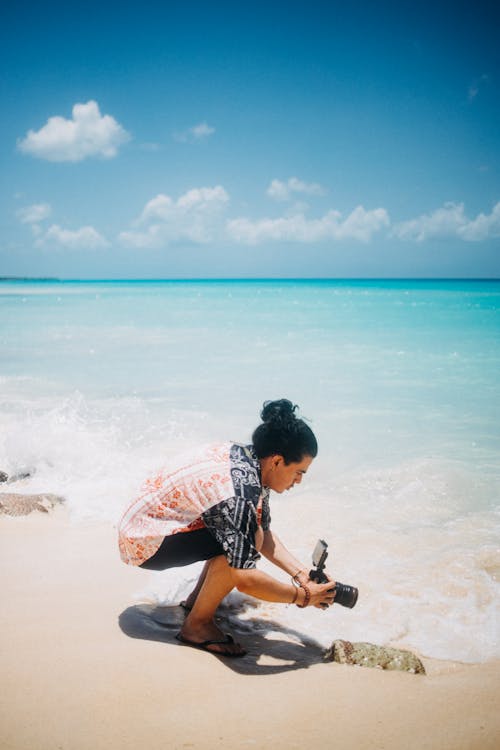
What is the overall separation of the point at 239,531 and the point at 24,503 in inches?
95.0

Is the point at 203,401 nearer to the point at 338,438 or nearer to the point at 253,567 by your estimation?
the point at 338,438

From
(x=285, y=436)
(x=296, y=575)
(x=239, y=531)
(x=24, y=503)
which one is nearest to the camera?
(x=239, y=531)

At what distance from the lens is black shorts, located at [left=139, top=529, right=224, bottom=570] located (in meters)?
2.22

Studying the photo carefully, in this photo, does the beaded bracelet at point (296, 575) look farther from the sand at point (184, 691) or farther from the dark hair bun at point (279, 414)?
the dark hair bun at point (279, 414)

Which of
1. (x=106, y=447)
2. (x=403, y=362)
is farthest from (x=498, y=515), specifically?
(x=403, y=362)

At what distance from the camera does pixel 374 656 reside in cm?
225

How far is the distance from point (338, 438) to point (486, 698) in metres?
4.28

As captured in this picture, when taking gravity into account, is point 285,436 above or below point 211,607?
above

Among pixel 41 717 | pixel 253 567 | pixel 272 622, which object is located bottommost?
pixel 272 622

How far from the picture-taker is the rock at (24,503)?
3.63 m

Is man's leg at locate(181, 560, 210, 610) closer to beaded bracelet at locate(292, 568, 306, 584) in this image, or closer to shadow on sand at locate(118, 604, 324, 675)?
shadow on sand at locate(118, 604, 324, 675)

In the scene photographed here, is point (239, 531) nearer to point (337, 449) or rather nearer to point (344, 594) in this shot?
point (344, 594)

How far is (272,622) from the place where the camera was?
2.64 m

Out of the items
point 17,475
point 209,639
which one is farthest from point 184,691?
point 17,475
